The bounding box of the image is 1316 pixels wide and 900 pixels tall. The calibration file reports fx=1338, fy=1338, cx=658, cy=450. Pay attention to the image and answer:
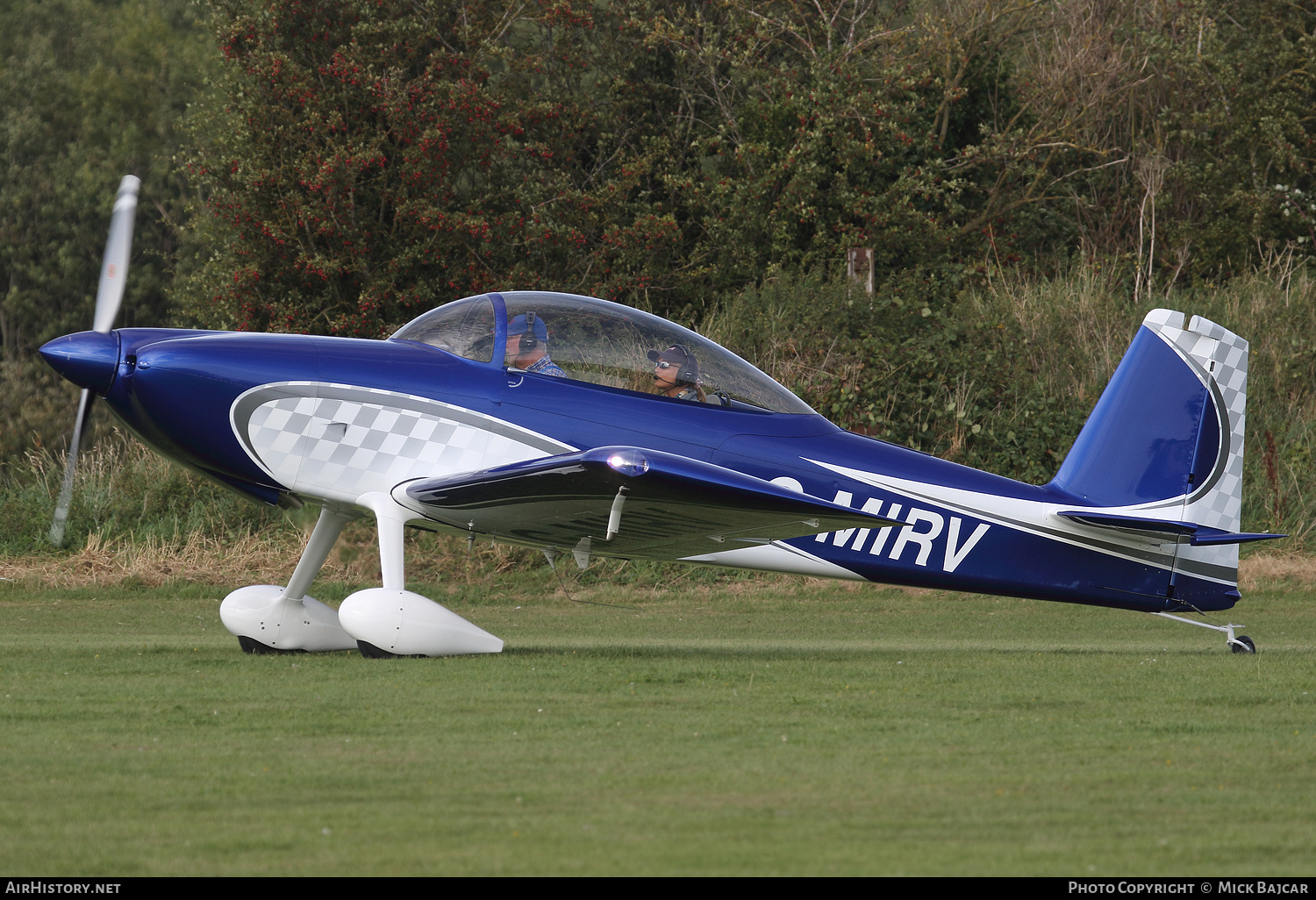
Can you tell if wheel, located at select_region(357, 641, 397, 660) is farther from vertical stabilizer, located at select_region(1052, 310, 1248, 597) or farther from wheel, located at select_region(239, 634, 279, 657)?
vertical stabilizer, located at select_region(1052, 310, 1248, 597)

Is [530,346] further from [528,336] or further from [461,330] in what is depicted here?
[461,330]

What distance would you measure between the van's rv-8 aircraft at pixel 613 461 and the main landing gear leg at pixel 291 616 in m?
0.01

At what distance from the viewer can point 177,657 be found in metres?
7.98

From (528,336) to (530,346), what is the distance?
7cm

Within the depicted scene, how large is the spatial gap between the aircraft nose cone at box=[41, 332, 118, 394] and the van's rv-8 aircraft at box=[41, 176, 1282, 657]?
0.01 metres

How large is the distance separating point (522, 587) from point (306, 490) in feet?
19.7

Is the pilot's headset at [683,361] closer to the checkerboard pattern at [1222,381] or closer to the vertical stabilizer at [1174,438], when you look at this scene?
the vertical stabilizer at [1174,438]

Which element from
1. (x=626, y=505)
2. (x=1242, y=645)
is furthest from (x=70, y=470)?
(x=1242, y=645)

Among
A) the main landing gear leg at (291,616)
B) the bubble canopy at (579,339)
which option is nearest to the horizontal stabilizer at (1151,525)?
the bubble canopy at (579,339)

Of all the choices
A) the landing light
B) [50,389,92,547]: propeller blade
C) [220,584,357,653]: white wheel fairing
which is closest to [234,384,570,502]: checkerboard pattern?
[220,584,357,653]: white wheel fairing

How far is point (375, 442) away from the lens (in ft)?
26.2

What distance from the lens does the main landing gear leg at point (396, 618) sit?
7.56m

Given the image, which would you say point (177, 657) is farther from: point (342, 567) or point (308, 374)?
point (342, 567)

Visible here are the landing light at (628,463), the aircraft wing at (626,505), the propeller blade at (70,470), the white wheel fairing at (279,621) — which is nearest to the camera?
the landing light at (628,463)
